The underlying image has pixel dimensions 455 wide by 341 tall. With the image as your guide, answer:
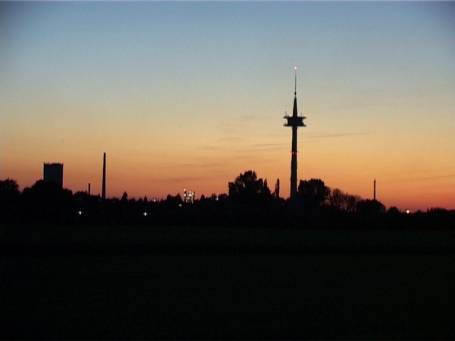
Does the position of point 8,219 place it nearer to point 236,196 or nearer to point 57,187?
point 57,187

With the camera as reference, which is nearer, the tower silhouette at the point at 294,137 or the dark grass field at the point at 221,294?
the dark grass field at the point at 221,294

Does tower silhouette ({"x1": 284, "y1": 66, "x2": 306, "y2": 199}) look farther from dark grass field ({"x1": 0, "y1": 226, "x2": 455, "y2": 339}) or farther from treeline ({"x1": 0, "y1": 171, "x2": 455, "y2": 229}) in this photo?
dark grass field ({"x1": 0, "y1": 226, "x2": 455, "y2": 339})

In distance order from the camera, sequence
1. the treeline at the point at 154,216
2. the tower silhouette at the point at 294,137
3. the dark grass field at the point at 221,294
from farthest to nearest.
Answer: the tower silhouette at the point at 294,137
the treeline at the point at 154,216
the dark grass field at the point at 221,294

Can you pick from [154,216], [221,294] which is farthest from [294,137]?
[221,294]

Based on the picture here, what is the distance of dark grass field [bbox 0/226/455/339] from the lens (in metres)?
16.4

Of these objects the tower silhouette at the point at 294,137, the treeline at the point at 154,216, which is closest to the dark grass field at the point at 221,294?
the treeline at the point at 154,216

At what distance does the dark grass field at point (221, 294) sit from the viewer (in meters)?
16.4

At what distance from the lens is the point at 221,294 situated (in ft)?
75.0

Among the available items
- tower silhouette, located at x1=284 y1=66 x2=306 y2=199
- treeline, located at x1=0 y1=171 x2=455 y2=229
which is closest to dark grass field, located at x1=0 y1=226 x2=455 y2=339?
treeline, located at x1=0 y1=171 x2=455 y2=229

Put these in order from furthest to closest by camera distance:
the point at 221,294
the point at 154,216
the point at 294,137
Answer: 1. the point at 294,137
2. the point at 154,216
3. the point at 221,294

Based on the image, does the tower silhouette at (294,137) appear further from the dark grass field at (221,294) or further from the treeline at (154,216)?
the dark grass field at (221,294)

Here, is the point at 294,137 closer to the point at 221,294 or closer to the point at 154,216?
the point at 154,216

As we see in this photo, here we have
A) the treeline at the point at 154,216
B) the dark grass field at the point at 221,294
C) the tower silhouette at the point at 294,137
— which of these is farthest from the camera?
the tower silhouette at the point at 294,137

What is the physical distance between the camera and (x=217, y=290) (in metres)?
24.0
